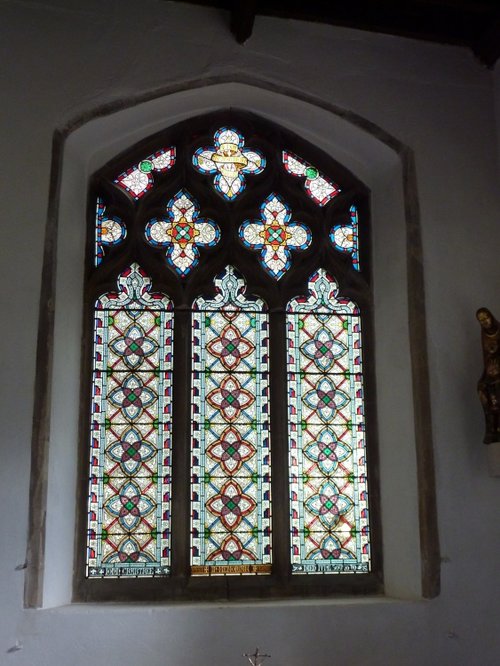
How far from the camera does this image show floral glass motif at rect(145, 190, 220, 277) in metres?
5.68

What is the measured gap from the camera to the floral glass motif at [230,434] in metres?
5.21

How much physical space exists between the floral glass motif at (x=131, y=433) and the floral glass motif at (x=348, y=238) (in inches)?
45.6

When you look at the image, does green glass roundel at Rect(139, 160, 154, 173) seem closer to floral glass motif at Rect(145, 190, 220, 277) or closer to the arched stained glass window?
the arched stained glass window

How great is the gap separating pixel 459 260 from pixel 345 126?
1.10 m

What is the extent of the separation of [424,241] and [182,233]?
149cm

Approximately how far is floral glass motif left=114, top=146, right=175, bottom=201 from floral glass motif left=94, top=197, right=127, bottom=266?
0.65 ft

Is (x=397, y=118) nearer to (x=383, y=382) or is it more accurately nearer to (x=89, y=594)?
(x=383, y=382)

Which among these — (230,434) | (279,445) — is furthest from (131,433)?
(279,445)

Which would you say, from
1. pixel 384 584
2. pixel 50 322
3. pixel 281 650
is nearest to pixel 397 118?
pixel 50 322

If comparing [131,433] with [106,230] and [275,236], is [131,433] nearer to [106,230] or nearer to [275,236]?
[106,230]

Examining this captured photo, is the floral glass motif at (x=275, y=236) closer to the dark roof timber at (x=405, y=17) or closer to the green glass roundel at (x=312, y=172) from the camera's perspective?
the green glass roundel at (x=312, y=172)

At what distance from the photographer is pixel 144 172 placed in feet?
19.1

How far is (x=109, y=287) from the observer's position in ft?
18.2

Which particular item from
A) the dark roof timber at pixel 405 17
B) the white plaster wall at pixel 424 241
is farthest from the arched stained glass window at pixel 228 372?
the dark roof timber at pixel 405 17
